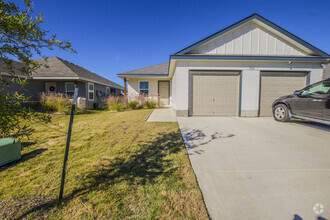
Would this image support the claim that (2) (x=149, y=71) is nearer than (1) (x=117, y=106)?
No

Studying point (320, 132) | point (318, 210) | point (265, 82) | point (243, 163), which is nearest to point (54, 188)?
point (243, 163)

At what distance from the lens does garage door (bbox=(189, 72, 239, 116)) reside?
7.29 metres

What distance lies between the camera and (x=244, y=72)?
725 cm

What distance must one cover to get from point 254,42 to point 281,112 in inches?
146

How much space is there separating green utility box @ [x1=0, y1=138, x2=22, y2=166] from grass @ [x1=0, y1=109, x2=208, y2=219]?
0.43 ft

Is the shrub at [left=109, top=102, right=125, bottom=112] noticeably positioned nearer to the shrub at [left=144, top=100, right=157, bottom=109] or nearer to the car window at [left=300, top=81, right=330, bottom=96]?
the shrub at [left=144, top=100, right=157, bottom=109]

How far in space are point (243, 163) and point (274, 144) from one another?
61.0 inches

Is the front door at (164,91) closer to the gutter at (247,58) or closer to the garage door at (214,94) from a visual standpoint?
the garage door at (214,94)

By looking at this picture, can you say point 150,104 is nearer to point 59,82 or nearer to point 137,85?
point 137,85

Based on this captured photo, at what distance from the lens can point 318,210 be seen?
5.45 ft

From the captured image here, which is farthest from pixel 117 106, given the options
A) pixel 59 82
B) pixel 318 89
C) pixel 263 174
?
pixel 318 89

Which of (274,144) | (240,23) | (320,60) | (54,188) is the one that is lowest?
(54,188)

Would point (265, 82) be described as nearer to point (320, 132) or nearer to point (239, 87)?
point (239, 87)

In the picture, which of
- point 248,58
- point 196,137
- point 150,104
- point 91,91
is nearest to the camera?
point 196,137
